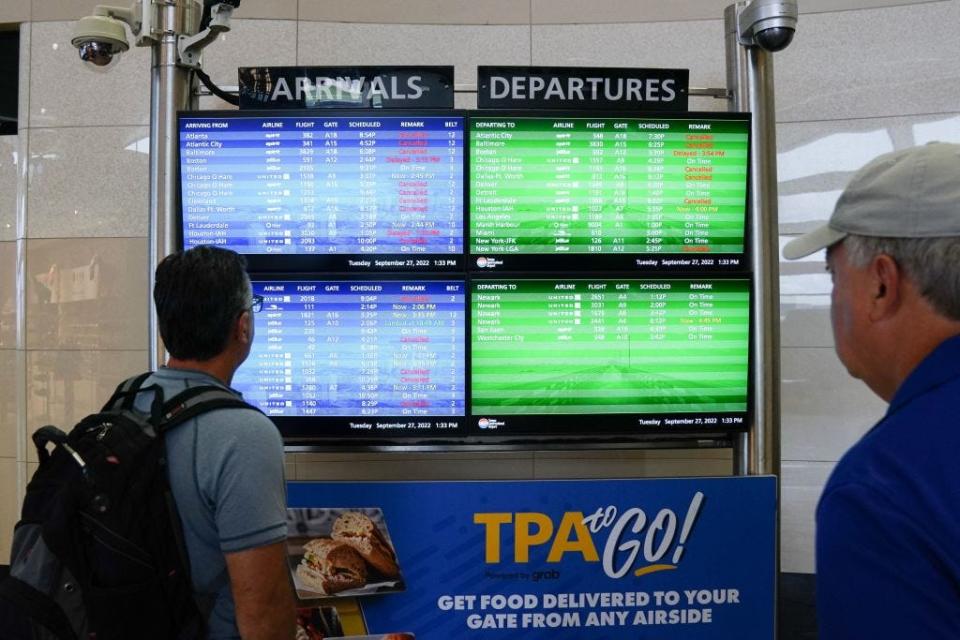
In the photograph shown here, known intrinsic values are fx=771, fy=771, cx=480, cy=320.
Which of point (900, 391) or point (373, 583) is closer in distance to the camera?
point (900, 391)

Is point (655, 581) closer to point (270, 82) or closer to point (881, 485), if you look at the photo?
point (881, 485)

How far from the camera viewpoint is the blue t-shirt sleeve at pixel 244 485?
1.50m

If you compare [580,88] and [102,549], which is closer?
[102,549]

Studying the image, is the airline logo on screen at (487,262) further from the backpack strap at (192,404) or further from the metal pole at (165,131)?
the backpack strap at (192,404)

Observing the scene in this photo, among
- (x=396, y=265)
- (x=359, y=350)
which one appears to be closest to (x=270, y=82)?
(x=396, y=265)

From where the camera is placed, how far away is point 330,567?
2918 mm

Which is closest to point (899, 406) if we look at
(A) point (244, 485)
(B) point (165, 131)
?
(A) point (244, 485)

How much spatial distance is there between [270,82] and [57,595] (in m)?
2.29

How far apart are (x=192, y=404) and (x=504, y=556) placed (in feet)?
5.58

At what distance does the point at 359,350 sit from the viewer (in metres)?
3.15

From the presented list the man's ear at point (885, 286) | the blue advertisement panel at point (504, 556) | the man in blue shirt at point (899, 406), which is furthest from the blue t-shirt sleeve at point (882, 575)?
the blue advertisement panel at point (504, 556)

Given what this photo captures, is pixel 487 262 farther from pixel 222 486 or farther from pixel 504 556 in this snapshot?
pixel 222 486

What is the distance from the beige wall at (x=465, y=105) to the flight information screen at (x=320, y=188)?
1.08 m

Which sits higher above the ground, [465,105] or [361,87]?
[465,105]
